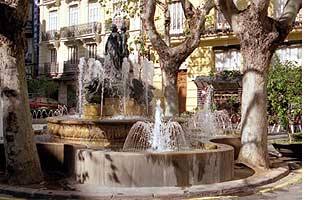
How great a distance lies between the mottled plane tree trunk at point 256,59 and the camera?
971cm

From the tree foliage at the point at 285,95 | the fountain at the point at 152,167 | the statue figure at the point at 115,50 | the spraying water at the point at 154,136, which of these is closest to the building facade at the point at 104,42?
the tree foliage at the point at 285,95

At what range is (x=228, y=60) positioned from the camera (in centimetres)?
2773

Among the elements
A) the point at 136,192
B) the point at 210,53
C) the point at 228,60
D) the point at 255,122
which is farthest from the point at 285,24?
the point at 210,53

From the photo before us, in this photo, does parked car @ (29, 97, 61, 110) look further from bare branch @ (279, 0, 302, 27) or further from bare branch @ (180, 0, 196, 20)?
bare branch @ (279, 0, 302, 27)

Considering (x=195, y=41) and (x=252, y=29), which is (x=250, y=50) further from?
(x=195, y=41)

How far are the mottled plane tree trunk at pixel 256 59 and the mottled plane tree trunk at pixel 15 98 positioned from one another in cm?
464

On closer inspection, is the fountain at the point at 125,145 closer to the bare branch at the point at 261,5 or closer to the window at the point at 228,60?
the bare branch at the point at 261,5

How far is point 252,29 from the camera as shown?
9.73 metres

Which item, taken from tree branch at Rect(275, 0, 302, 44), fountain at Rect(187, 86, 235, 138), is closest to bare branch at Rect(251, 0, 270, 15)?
tree branch at Rect(275, 0, 302, 44)

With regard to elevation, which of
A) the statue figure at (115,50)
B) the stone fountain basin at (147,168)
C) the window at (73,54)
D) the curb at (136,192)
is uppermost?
the window at (73,54)
